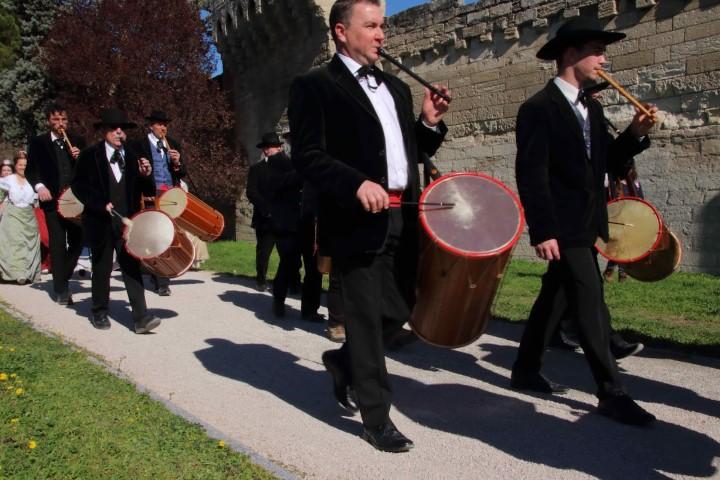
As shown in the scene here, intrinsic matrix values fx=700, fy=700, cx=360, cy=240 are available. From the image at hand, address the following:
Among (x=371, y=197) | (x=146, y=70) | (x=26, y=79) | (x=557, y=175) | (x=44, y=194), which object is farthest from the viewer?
(x=26, y=79)

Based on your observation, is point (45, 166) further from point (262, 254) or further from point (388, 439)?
point (388, 439)

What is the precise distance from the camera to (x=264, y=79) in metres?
20.1

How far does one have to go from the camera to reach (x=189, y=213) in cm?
749

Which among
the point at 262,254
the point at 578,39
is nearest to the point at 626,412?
the point at 578,39

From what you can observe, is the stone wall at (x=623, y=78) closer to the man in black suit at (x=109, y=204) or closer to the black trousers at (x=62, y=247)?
the black trousers at (x=62, y=247)

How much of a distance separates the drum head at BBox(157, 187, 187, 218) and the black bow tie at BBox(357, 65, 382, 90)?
4.44 m

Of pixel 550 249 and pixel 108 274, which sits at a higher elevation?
pixel 550 249

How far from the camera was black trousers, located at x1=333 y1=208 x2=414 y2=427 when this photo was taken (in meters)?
3.26

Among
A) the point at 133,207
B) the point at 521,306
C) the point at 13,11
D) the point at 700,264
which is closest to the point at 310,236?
the point at 133,207

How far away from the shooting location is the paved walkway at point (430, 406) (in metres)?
3.05

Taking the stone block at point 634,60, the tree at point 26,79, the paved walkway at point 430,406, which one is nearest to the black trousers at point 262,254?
the paved walkway at point 430,406

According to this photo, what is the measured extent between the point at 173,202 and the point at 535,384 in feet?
15.2

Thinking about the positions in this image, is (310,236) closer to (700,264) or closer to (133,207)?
(133,207)

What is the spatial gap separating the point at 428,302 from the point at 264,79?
17573 mm
